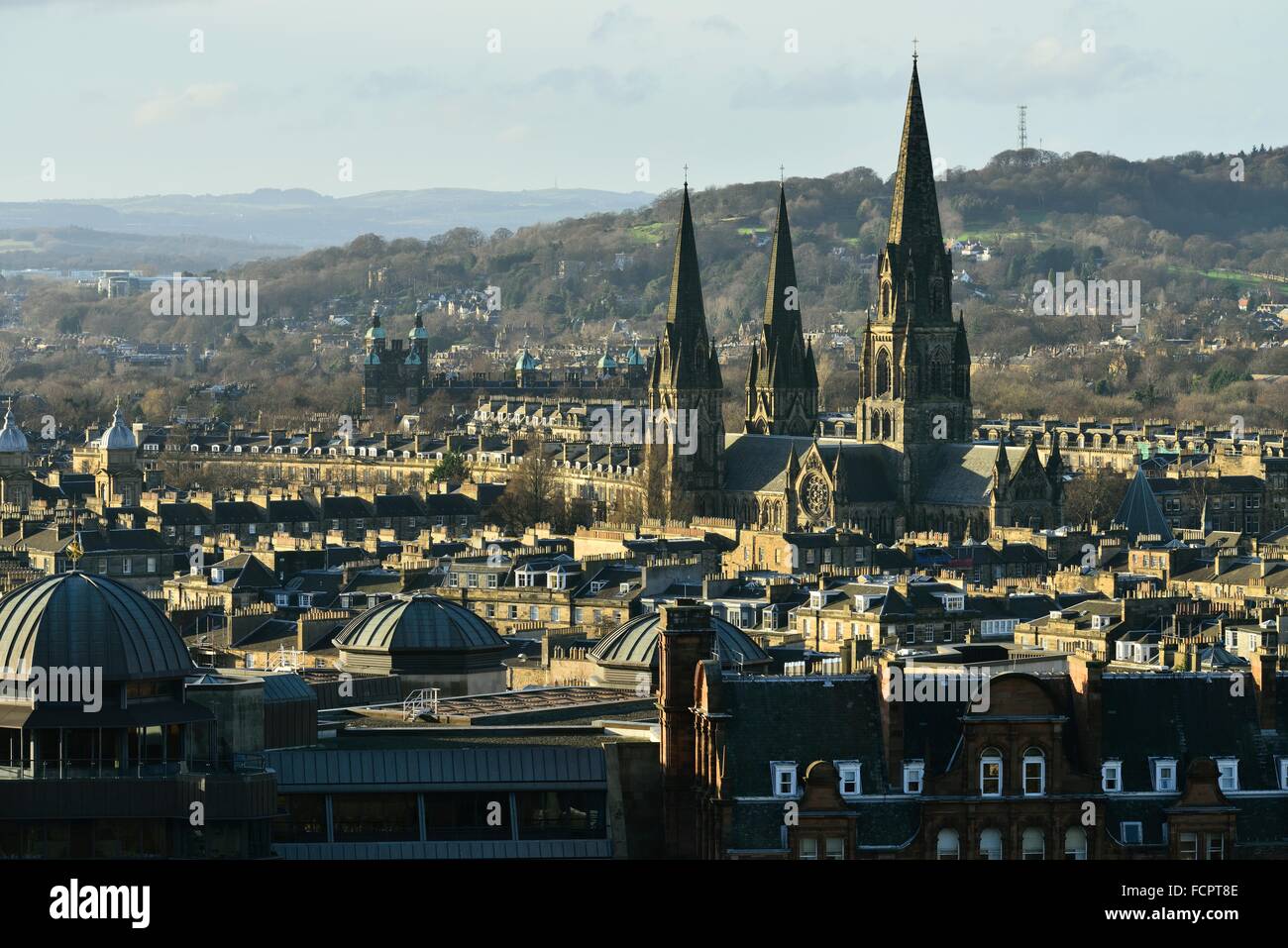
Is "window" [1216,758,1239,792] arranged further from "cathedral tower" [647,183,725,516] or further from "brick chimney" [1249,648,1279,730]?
"cathedral tower" [647,183,725,516]

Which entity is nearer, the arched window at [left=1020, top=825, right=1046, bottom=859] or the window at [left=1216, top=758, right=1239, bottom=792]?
the arched window at [left=1020, top=825, right=1046, bottom=859]

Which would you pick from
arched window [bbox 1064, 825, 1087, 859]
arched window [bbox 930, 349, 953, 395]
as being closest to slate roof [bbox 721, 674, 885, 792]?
arched window [bbox 1064, 825, 1087, 859]

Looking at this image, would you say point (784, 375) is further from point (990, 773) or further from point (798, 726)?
point (990, 773)

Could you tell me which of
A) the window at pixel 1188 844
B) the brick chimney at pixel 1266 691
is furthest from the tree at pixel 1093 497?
the window at pixel 1188 844

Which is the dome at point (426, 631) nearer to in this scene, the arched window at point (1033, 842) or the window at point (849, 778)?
the window at point (849, 778)

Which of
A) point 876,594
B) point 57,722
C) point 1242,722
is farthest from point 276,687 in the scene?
point 876,594
